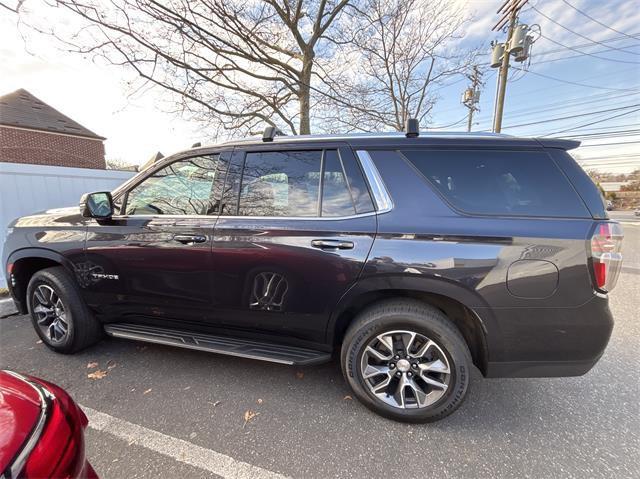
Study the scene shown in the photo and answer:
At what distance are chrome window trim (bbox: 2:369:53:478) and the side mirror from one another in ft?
5.42

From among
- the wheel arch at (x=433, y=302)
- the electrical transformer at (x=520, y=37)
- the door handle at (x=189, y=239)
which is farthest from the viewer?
the electrical transformer at (x=520, y=37)

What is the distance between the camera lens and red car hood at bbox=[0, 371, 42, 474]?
34.9 inches

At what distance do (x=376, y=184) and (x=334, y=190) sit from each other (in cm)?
31

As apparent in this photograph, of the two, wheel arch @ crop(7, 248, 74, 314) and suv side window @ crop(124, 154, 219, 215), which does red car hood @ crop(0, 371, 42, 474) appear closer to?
suv side window @ crop(124, 154, 219, 215)

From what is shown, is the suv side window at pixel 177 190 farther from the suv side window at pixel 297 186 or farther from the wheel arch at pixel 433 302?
the wheel arch at pixel 433 302

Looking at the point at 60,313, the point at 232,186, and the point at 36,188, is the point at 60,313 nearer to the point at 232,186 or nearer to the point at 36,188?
the point at 232,186

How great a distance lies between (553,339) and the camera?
1.86 metres

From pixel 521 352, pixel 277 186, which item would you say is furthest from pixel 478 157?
pixel 277 186

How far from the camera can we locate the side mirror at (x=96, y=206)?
8.37 feet


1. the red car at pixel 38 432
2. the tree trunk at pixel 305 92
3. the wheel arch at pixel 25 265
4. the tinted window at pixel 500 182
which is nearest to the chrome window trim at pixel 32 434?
the red car at pixel 38 432

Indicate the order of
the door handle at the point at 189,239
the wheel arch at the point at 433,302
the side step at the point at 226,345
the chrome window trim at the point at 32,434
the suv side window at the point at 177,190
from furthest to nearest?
the suv side window at the point at 177,190 → the door handle at the point at 189,239 → the side step at the point at 226,345 → the wheel arch at the point at 433,302 → the chrome window trim at the point at 32,434

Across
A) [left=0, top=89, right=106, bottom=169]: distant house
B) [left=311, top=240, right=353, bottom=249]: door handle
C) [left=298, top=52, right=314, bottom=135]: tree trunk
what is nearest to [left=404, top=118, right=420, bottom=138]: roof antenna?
[left=311, top=240, right=353, bottom=249]: door handle

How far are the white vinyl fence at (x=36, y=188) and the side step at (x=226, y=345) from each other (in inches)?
157

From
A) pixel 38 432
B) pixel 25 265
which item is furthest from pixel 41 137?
pixel 38 432
